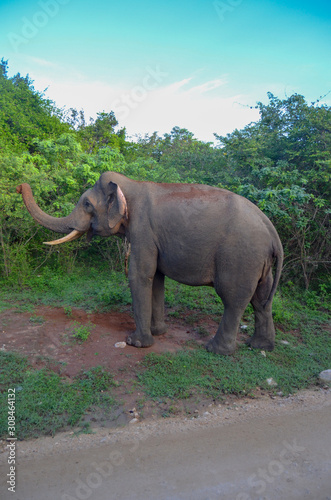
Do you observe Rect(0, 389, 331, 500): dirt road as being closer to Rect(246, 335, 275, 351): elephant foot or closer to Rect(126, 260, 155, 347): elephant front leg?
Rect(246, 335, 275, 351): elephant foot

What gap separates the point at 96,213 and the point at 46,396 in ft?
8.18

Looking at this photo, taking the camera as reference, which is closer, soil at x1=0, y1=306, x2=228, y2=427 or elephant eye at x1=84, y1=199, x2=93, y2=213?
soil at x1=0, y1=306, x2=228, y2=427

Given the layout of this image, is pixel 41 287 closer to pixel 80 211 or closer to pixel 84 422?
pixel 80 211

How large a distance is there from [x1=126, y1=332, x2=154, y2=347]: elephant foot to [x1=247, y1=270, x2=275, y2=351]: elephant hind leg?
1480 millimetres

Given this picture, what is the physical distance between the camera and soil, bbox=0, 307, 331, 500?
2824 millimetres

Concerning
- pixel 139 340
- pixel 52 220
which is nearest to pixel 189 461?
pixel 139 340

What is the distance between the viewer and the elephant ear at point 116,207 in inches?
194

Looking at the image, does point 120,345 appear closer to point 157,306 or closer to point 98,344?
point 98,344

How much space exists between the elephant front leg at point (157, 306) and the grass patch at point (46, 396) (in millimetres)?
1320

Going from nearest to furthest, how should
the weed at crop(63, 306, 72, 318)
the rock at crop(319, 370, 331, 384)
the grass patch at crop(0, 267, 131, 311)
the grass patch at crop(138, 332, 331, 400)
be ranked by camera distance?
1. the grass patch at crop(138, 332, 331, 400)
2. the rock at crop(319, 370, 331, 384)
3. the weed at crop(63, 306, 72, 318)
4. the grass patch at crop(0, 267, 131, 311)

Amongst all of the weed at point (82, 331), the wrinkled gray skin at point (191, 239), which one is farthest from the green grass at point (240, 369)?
the weed at point (82, 331)

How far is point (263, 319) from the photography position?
17.0 ft

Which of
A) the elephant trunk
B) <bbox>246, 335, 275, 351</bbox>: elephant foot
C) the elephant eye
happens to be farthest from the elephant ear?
<bbox>246, 335, 275, 351</bbox>: elephant foot

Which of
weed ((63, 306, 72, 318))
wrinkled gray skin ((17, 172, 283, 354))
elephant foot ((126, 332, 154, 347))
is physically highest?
wrinkled gray skin ((17, 172, 283, 354))
